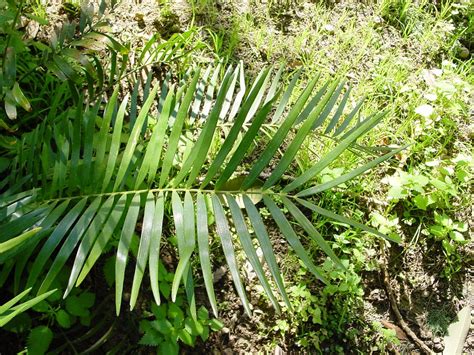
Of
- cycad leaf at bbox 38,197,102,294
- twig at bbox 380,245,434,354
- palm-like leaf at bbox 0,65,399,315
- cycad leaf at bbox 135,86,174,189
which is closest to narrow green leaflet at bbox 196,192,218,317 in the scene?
palm-like leaf at bbox 0,65,399,315

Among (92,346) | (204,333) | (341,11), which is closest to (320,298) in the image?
(204,333)

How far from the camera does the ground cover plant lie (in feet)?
2.90

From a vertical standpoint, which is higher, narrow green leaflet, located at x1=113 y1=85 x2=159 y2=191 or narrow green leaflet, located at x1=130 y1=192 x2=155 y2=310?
narrow green leaflet, located at x1=113 y1=85 x2=159 y2=191

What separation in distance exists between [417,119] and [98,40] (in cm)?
142

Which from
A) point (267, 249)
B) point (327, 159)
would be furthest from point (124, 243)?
point (327, 159)

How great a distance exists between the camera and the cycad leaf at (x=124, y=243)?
0.84m

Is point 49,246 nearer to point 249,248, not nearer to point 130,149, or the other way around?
point 130,149

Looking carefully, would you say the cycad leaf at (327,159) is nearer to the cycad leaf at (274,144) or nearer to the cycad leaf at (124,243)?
the cycad leaf at (274,144)

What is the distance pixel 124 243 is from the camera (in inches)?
35.5

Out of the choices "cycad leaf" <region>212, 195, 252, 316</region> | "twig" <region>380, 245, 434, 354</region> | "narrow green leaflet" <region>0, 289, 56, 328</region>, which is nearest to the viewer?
"narrow green leaflet" <region>0, 289, 56, 328</region>

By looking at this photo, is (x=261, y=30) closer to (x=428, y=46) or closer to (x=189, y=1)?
(x=189, y=1)

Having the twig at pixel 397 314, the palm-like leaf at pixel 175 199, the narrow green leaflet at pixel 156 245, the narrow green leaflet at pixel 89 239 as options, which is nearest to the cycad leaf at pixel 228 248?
the palm-like leaf at pixel 175 199

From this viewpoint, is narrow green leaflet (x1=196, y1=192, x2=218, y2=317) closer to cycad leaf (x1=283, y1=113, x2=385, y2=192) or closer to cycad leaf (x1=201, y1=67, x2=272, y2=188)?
cycad leaf (x1=201, y1=67, x2=272, y2=188)

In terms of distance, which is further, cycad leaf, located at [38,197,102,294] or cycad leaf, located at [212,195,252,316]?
cycad leaf, located at [38,197,102,294]
